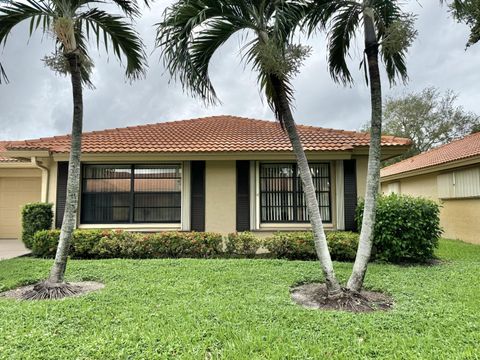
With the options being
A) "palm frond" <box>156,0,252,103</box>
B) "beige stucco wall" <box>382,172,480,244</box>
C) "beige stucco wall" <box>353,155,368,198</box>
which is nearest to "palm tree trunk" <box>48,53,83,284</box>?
"palm frond" <box>156,0,252,103</box>

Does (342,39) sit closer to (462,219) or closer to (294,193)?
(294,193)

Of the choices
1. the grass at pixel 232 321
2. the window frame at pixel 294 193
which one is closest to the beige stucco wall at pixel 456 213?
the window frame at pixel 294 193

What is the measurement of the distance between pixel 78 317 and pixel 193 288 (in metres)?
1.91

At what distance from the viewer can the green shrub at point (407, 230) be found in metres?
7.85

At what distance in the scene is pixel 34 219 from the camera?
9516 mm

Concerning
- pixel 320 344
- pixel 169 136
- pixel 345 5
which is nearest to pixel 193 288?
pixel 320 344

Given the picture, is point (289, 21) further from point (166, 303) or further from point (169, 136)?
point (169, 136)

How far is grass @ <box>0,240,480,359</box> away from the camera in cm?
348

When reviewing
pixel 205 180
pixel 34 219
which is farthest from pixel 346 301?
pixel 34 219

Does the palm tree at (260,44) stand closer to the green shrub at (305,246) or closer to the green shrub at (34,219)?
the green shrub at (305,246)

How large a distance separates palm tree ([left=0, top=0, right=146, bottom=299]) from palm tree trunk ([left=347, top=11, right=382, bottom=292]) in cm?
466

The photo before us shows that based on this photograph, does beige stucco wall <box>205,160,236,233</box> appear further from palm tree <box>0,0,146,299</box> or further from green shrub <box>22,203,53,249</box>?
green shrub <box>22,203,53,249</box>

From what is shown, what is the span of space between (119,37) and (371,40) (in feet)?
16.6

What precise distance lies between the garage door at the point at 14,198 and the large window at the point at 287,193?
10138 mm
